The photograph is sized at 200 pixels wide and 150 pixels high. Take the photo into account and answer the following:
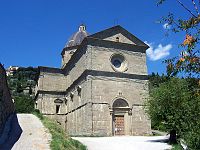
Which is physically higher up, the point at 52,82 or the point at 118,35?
the point at 118,35

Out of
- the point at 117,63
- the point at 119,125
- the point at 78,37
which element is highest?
the point at 78,37

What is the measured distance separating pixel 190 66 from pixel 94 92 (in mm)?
24186

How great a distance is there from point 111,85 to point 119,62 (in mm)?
3073

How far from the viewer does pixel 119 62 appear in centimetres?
3444

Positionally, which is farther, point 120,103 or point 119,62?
point 119,62

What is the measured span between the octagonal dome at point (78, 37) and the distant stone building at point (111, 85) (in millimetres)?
11112

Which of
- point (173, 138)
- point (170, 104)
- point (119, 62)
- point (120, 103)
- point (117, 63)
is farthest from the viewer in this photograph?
point (119, 62)

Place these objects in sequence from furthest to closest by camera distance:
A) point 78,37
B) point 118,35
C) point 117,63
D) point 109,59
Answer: point 78,37 → point 118,35 → point 117,63 → point 109,59

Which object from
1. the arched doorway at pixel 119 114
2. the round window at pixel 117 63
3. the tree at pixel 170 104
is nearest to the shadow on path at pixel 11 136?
the tree at pixel 170 104

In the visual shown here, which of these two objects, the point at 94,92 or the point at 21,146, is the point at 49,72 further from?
the point at 21,146

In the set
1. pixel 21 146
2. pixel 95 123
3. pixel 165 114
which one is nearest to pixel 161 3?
pixel 21 146

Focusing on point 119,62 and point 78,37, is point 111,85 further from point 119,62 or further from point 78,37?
point 78,37

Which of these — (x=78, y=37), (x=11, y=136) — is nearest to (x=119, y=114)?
(x=11, y=136)

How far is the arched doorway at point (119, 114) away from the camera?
107 feet
